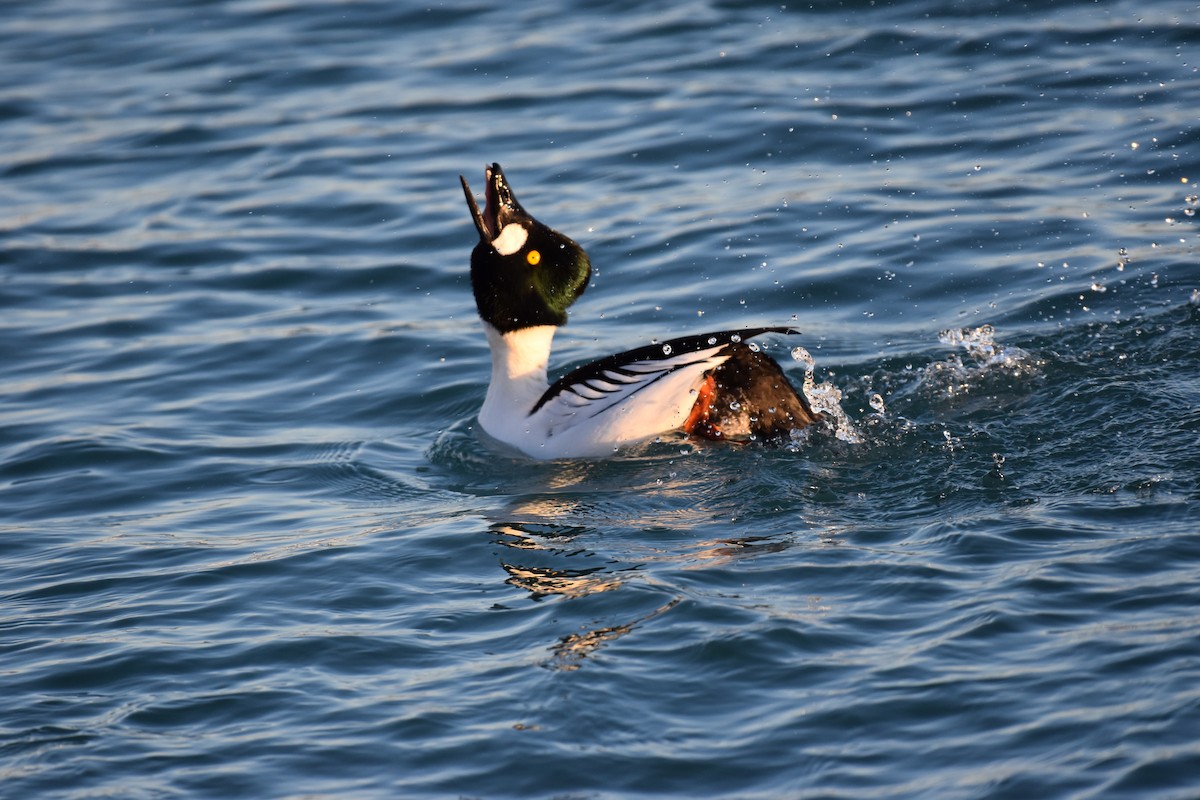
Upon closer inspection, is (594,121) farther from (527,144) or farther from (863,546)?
(863,546)

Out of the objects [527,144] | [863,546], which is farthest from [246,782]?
[527,144]

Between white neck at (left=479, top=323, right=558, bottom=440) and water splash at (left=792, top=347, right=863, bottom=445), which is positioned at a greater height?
white neck at (left=479, top=323, right=558, bottom=440)

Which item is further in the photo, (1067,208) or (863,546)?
(1067,208)

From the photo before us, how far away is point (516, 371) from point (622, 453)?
1025 millimetres

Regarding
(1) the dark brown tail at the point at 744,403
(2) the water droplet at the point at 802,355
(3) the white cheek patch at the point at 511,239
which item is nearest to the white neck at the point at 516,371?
(3) the white cheek patch at the point at 511,239

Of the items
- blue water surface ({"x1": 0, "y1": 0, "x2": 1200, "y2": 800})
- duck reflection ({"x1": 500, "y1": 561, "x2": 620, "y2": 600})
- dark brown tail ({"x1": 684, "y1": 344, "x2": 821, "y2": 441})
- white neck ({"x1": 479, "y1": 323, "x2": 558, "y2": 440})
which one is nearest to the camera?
blue water surface ({"x1": 0, "y1": 0, "x2": 1200, "y2": 800})

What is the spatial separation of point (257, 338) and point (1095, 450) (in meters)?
5.91

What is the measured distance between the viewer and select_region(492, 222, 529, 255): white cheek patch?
8109 millimetres

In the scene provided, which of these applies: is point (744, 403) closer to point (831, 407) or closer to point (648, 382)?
point (648, 382)

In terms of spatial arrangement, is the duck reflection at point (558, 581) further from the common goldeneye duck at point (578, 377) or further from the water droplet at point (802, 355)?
the water droplet at point (802, 355)

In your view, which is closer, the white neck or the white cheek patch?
the white cheek patch

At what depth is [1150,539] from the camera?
19.2ft

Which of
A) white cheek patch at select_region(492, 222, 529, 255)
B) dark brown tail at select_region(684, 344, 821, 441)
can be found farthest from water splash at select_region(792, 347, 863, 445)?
white cheek patch at select_region(492, 222, 529, 255)

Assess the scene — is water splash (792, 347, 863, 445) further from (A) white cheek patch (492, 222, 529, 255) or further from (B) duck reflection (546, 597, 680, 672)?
(B) duck reflection (546, 597, 680, 672)
